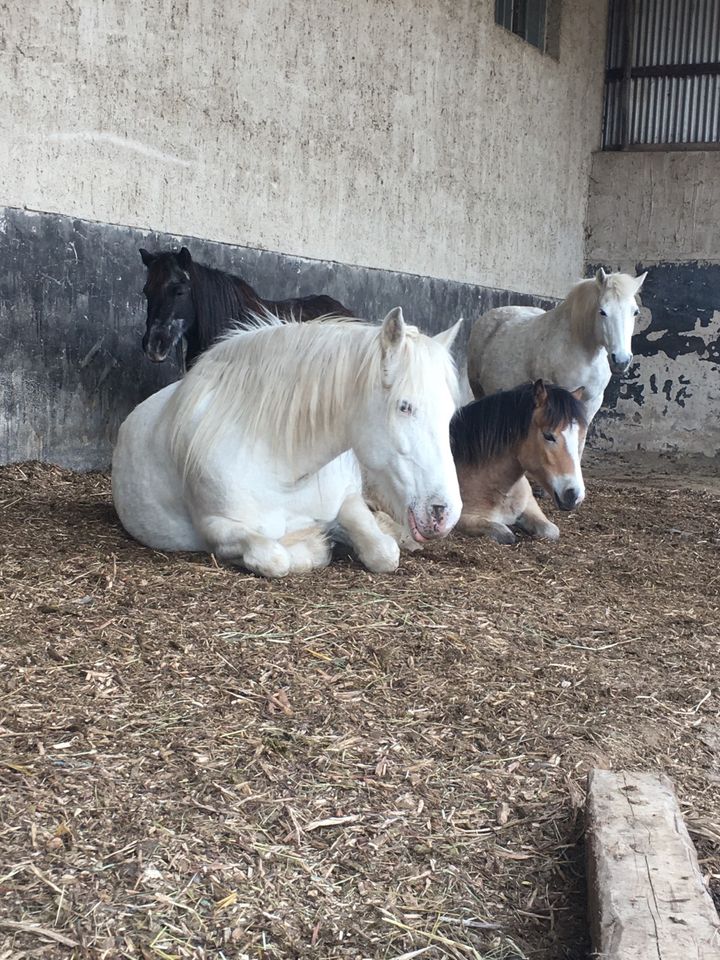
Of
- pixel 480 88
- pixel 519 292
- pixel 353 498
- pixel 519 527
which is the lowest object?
pixel 519 527

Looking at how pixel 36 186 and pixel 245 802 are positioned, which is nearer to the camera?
pixel 245 802

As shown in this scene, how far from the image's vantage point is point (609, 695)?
305cm

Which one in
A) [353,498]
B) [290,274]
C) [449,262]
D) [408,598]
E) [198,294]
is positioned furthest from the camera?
[449,262]

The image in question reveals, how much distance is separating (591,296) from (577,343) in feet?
1.14

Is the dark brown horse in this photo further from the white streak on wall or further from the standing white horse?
the standing white horse

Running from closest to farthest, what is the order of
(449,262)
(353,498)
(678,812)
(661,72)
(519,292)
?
(678,812)
(353,498)
(449,262)
(519,292)
(661,72)

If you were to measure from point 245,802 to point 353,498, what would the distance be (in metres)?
2.10

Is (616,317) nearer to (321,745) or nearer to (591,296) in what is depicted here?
(591,296)

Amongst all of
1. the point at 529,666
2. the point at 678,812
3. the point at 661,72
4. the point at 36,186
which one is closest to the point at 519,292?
the point at 661,72

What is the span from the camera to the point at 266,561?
3.81 metres

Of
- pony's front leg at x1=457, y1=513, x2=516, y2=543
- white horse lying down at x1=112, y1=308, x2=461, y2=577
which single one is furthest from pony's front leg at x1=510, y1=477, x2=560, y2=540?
white horse lying down at x1=112, y1=308, x2=461, y2=577

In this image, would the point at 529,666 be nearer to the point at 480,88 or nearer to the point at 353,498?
the point at 353,498

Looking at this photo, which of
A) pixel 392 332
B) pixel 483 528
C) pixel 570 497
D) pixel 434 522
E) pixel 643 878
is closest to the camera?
pixel 643 878

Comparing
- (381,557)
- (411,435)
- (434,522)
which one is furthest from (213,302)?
(434,522)
